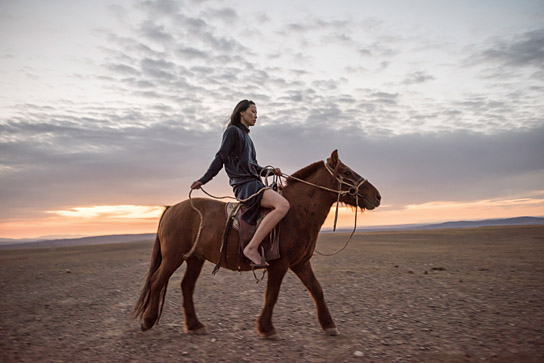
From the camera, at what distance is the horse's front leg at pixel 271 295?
17.7 feet

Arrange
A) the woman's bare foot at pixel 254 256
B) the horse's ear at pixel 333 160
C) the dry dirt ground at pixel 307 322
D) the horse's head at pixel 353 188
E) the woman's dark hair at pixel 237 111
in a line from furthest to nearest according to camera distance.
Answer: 1. the woman's dark hair at pixel 237 111
2. the horse's ear at pixel 333 160
3. the horse's head at pixel 353 188
4. the woman's bare foot at pixel 254 256
5. the dry dirt ground at pixel 307 322

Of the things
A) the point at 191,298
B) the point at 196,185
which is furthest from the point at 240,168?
the point at 191,298

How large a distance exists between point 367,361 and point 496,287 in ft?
20.3

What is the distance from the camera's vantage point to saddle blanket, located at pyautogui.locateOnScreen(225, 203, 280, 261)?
5324 mm

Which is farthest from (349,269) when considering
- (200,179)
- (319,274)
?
(200,179)

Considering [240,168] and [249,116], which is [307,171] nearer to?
[240,168]

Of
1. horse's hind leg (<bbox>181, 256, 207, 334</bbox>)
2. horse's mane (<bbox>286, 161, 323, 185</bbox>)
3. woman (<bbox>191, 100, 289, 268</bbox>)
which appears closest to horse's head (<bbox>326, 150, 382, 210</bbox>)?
horse's mane (<bbox>286, 161, 323, 185</bbox>)

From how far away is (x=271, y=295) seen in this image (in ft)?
17.8

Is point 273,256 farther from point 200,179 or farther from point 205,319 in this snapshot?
point 205,319

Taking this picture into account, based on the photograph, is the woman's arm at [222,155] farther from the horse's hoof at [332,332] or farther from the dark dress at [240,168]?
the horse's hoof at [332,332]

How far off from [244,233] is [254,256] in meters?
0.42

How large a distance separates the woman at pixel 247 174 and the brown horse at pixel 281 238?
0.29 metres

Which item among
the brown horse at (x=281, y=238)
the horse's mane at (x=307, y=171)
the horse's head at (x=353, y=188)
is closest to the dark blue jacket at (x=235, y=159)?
the brown horse at (x=281, y=238)

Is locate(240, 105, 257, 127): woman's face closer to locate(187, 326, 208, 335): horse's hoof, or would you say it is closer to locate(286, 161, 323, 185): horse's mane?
locate(286, 161, 323, 185): horse's mane
